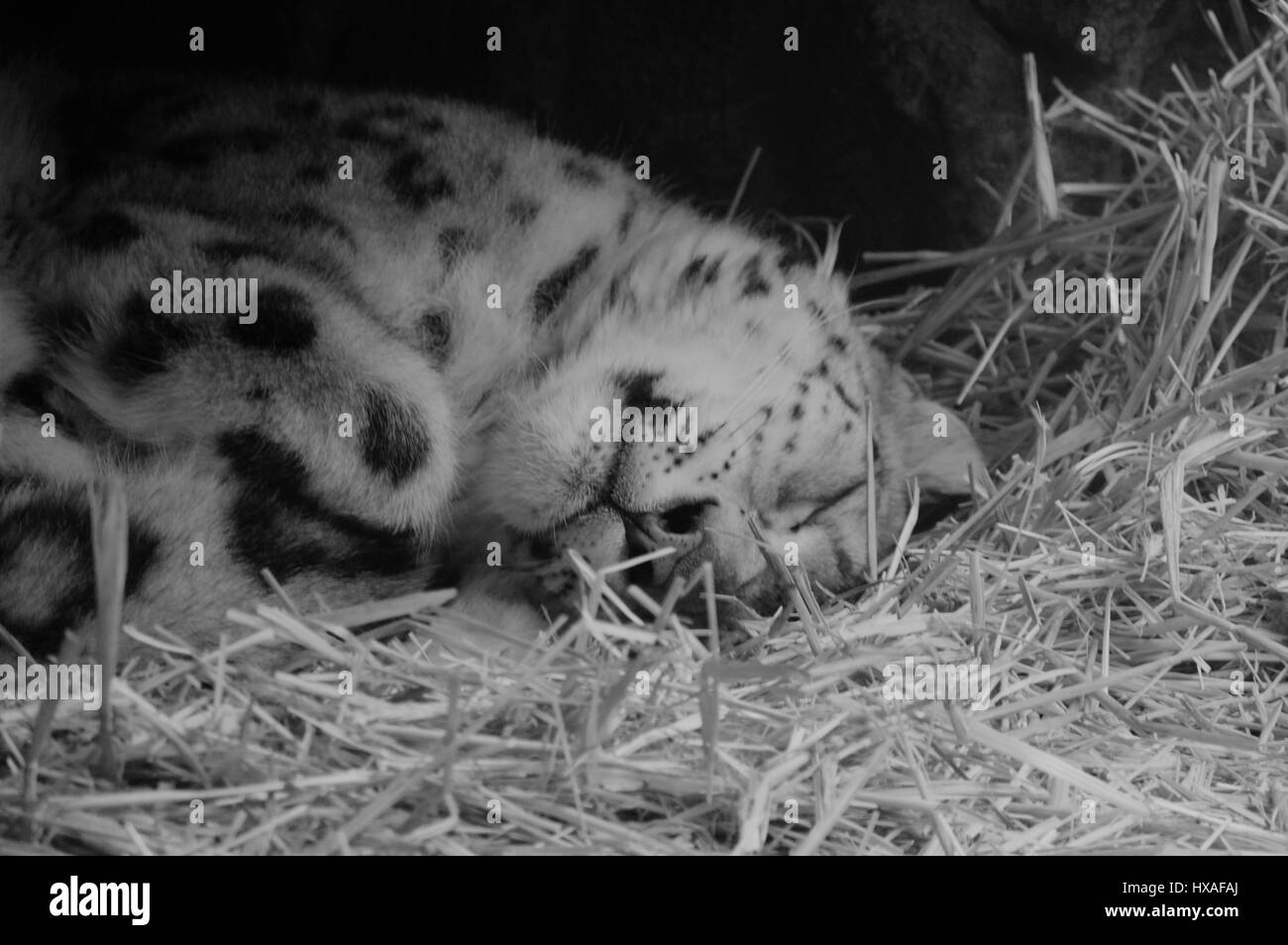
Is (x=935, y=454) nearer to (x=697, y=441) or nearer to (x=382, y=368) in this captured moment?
(x=697, y=441)

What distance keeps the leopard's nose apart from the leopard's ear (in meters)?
0.68

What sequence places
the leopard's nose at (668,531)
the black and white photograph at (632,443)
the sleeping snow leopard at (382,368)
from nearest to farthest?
the black and white photograph at (632,443)
the sleeping snow leopard at (382,368)
the leopard's nose at (668,531)

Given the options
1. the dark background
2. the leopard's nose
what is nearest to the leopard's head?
the leopard's nose

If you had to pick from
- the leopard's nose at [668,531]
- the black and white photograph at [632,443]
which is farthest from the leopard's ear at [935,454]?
the leopard's nose at [668,531]

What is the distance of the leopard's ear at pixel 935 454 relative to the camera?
276 cm

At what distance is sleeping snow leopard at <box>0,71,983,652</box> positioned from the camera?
79.8 inches

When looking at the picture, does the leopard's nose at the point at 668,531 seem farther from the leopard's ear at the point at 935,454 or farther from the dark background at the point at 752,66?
the dark background at the point at 752,66

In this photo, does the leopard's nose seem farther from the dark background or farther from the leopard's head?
the dark background

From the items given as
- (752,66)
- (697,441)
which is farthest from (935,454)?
(752,66)

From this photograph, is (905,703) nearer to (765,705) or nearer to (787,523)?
(765,705)

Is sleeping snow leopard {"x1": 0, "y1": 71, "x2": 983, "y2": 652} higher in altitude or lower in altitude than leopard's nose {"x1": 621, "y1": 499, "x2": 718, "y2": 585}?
higher

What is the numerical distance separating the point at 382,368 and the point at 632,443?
40 cm

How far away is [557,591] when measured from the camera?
2.31 m
